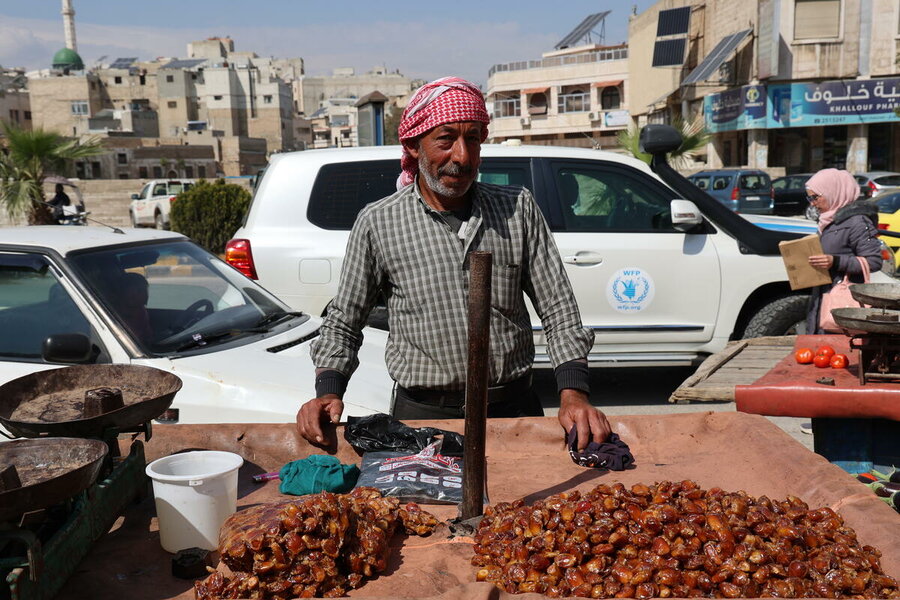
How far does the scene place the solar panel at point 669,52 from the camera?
40.0 m

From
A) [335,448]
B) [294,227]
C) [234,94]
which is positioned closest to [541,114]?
[234,94]

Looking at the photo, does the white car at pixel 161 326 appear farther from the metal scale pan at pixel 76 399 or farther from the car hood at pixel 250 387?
the metal scale pan at pixel 76 399

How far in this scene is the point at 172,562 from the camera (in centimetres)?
208

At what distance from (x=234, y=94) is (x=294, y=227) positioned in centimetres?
8662

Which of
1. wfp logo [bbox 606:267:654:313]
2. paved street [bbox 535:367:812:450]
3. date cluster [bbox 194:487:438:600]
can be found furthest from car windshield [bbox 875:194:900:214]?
date cluster [bbox 194:487:438:600]

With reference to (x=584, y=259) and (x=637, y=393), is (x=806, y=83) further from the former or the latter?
(x=584, y=259)

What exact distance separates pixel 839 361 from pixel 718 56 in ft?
106

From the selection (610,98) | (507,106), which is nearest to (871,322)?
(610,98)

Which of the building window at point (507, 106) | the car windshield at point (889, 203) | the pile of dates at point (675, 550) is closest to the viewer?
the pile of dates at point (675, 550)

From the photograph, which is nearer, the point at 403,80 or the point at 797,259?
the point at 797,259

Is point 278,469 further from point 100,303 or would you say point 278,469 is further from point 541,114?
point 541,114

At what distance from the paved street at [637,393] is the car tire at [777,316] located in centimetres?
70

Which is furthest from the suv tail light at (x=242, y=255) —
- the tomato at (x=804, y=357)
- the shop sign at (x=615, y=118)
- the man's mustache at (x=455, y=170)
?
the shop sign at (x=615, y=118)

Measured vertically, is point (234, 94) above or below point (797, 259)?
above
